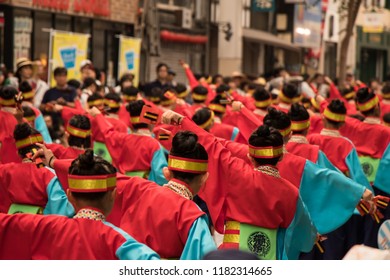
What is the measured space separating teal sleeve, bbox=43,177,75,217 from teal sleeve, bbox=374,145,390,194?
3.98m

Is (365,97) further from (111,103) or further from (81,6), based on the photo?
(81,6)

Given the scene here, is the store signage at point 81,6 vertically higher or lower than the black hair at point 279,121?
higher

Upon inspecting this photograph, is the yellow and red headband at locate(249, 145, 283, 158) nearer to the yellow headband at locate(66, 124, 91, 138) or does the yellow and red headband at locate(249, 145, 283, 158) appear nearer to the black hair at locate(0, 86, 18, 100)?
the yellow headband at locate(66, 124, 91, 138)

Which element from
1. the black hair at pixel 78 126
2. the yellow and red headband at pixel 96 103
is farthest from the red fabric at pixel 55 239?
the yellow and red headband at pixel 96 103

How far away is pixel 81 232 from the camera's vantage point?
5.51 metres

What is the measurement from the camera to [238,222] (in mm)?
7414

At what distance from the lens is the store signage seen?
22.0 meters

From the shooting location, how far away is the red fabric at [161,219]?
6133 millimetres

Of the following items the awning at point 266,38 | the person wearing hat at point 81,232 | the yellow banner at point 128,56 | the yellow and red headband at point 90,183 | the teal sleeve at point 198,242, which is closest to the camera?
the person wearing hat at point 81,232

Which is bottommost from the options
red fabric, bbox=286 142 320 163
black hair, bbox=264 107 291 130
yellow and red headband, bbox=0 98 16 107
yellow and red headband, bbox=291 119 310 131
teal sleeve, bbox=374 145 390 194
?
teal sleeve, bbox=374 145 390 194

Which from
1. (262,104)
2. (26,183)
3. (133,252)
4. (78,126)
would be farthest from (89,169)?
(262,104)

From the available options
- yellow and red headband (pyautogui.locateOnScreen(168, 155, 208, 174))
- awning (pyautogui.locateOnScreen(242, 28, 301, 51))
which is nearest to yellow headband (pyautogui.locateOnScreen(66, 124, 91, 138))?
yellow and red headband (pyautogui.locateOnScreen(168, 155, 208, 174))

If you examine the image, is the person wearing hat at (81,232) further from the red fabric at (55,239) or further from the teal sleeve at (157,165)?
the teal sleeve at (157,165)

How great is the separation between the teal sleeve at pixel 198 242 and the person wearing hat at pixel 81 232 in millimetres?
492
